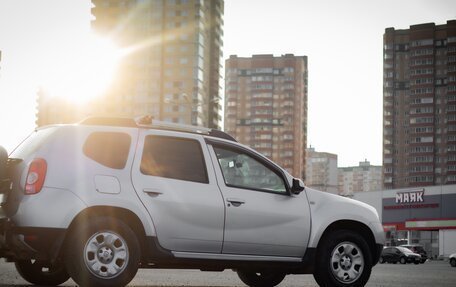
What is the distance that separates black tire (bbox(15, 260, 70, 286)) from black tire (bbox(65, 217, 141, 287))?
5.29 ft

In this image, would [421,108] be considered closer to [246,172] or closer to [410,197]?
[410,197]

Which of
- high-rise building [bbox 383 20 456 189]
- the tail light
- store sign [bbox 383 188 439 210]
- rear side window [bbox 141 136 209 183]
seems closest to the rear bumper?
the tail light

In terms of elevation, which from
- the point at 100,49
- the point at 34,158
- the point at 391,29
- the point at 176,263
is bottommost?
the point at 176,263

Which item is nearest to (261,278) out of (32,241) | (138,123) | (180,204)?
(180,204)

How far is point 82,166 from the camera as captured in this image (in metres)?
6.99

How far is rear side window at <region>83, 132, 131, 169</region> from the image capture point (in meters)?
7.15

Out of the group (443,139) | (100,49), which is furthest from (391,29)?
(100,49)

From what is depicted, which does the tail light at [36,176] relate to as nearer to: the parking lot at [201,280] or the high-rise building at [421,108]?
the parking lot at [201,280]

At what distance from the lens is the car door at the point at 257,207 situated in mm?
7676

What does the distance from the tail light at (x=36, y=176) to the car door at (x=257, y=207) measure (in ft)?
6.09

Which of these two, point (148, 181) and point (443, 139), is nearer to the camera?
point (148, 181)

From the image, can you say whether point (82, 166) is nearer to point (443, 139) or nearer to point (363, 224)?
point (363, 224)

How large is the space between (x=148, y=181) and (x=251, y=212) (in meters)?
1.21

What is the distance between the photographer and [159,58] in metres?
111
